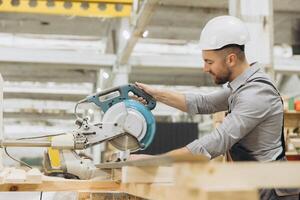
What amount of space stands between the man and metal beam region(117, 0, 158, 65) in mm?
2175

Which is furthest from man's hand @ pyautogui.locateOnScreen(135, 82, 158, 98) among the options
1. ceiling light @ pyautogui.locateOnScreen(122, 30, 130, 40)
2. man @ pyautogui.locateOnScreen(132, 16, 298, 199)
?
ceiling light @ pyautogui.locateOnScreen(122, 30, 130, 40)

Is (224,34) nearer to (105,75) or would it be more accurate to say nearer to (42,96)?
(105,75)

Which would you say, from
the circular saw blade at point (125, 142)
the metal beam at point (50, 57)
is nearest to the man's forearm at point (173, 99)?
the circular saw blade at point (125, 142)

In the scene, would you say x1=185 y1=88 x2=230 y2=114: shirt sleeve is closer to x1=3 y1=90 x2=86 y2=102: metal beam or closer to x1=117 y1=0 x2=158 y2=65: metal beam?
x1=117 y1=0 x2=158 y2=65: metal beam

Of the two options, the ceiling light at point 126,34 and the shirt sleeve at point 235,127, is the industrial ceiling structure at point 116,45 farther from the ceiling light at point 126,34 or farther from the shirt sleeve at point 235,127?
the shirt sleeve at point 235,127

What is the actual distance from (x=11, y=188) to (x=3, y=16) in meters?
5.22

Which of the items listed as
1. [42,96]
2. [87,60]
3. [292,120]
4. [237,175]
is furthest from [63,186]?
[42,96]

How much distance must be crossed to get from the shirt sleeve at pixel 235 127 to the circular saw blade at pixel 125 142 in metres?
0.66

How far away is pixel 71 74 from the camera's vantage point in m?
8.94

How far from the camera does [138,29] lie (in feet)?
17.2

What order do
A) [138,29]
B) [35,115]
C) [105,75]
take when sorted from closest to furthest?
[138,29], [105,75], [35,115]

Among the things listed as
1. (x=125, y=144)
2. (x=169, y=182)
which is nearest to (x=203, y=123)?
(x=125, y=144)

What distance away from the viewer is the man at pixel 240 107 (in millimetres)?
2094

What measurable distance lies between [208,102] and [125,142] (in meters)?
0.57
